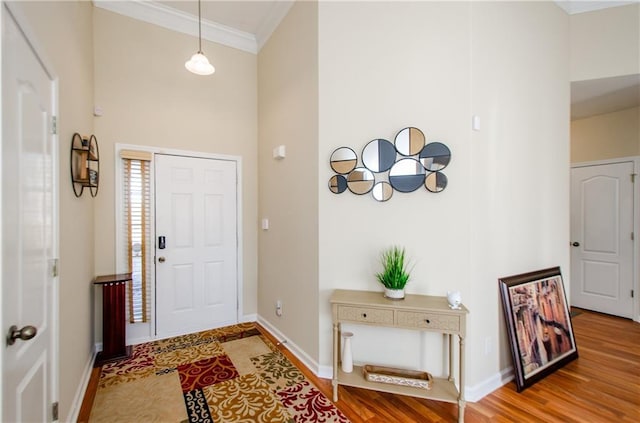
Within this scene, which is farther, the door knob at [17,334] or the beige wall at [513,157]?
the beige wall at [513,157]

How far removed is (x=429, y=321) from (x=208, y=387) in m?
1.82

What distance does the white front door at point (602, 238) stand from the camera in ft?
12.4

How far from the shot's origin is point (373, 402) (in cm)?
211

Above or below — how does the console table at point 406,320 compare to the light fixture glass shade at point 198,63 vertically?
below

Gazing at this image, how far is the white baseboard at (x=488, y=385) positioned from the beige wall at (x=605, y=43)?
3.07m

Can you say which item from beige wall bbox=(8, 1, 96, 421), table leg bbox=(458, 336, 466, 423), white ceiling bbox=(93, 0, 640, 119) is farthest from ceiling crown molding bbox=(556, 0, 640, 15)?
beige wall bbox=(8, 1, 96, 421)

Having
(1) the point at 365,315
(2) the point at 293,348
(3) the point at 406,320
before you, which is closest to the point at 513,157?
(3) the point at 406,320

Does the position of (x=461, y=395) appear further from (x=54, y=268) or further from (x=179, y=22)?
(x=179, y=22)

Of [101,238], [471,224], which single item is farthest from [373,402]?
[101,238]

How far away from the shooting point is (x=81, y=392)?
6.97ft

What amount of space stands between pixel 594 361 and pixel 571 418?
1.16m

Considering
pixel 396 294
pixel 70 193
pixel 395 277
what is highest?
pixel 70 193

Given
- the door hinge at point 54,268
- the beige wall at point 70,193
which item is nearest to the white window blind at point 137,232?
the beige wall at point 70,193

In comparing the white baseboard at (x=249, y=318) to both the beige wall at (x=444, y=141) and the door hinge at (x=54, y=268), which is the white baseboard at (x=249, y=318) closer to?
the beige wall at (x=444, y=141)
